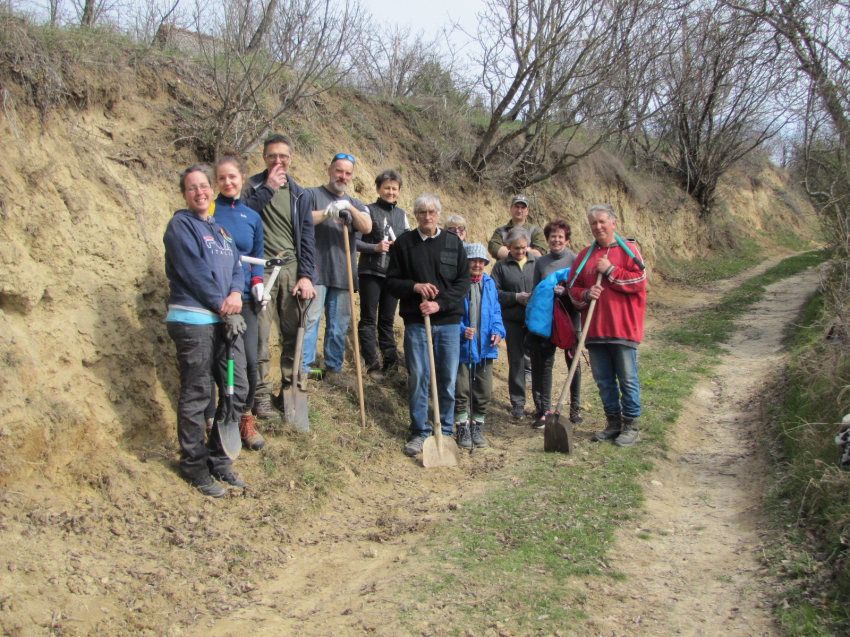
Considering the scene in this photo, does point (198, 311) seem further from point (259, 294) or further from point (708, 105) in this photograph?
point (708, 105)

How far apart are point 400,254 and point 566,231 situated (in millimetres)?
1934

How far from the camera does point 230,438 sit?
4.62 metres

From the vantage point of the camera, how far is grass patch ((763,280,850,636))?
3.34 m

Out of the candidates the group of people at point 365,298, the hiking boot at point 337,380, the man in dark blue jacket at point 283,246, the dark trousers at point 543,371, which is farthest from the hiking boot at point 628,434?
the man in dark blue jacket at point 283,246

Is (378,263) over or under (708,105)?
under

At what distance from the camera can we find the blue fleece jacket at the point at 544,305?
21.0 ft

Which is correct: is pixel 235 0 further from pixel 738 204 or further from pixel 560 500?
pixel 738 204

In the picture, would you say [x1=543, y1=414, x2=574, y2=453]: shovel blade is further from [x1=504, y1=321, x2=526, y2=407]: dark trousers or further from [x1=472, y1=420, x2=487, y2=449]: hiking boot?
[x1=504, y1=321, x2=526, y2=407]: dark trousers

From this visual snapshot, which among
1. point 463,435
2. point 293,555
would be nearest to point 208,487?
point 293,555

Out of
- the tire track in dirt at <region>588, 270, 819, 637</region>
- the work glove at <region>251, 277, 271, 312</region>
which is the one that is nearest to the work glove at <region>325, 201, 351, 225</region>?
the work glove at <region>251, 277, 271, 312</region>

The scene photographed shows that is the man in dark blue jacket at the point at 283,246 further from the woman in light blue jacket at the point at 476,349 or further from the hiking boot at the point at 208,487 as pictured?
the woman in light blue jacket at the point at 476,349

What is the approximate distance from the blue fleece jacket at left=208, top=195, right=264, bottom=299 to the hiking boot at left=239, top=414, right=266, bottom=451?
38.3 inches

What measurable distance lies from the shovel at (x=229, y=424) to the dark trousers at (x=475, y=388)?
2.19m

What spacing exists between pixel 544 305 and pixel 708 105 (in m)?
16.3
